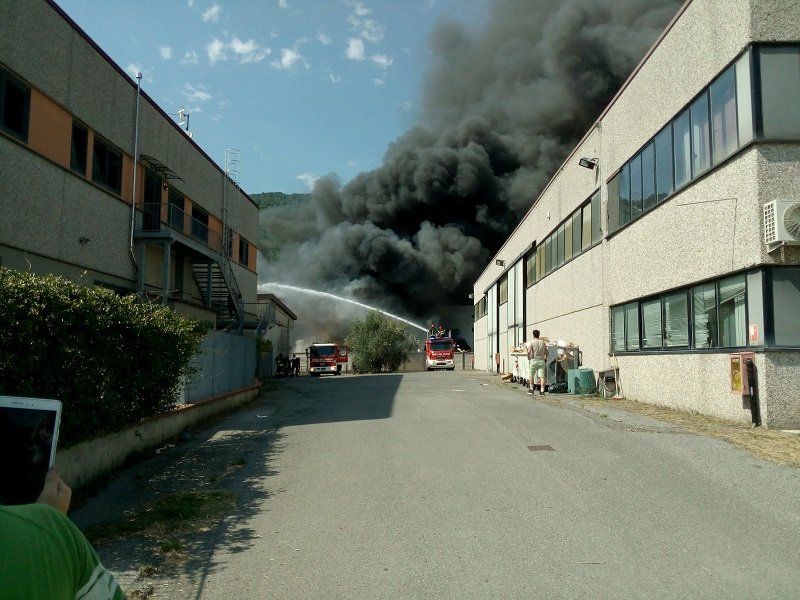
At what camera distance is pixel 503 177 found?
5916 centimetres

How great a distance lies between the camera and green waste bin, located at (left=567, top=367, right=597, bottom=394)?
16.8 metres

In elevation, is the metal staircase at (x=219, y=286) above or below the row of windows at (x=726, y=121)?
below

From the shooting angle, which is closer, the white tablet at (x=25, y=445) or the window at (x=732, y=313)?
the white tablet at (x=25, y=445)

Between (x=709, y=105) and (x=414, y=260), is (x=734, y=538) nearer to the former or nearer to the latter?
(x=709, y=105)

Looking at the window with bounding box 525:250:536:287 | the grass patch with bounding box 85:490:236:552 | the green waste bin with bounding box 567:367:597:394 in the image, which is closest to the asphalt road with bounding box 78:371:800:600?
the grass patch with bounding box 85:490:236:552

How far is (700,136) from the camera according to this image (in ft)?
38.4

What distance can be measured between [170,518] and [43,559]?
16.2 ft

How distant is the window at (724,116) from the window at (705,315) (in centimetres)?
214

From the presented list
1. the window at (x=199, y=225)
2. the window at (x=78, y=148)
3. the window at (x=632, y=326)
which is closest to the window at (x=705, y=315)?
the window at (x=632, y=326)

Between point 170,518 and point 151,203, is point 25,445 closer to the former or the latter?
point 170,518

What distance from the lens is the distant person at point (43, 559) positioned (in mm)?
1241

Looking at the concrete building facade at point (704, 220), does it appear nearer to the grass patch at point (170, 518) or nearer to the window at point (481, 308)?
the grass patch at point (170, 518)

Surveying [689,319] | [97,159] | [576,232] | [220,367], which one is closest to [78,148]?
[97,159]

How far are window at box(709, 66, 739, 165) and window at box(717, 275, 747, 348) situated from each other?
1.95m
